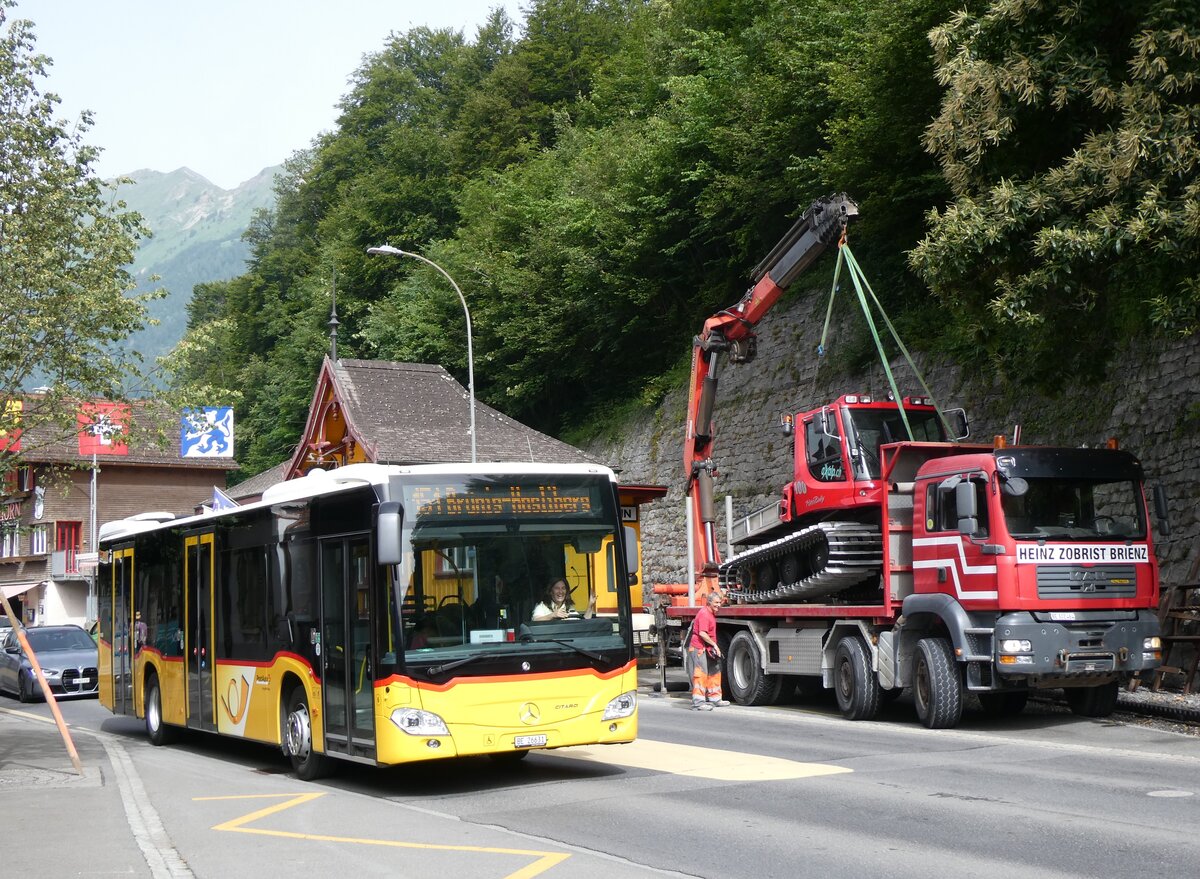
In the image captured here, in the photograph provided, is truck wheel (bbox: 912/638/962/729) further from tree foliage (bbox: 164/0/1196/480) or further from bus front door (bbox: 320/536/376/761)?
bus front door (bbox: 320/536/376/761)

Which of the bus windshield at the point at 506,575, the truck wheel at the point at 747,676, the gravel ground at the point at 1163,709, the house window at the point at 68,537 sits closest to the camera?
the bus windshield at the point at 506,575

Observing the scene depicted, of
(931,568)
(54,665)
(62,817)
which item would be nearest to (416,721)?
(62,817)

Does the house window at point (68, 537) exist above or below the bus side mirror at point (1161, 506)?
above

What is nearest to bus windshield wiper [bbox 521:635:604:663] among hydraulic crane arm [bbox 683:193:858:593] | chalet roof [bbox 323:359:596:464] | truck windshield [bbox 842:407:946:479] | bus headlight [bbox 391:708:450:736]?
bus headlight [bbox 391:708:450:736]

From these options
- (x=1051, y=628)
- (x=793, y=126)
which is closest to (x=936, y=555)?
(x=1051, y=628)

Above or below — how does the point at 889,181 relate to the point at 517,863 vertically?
above

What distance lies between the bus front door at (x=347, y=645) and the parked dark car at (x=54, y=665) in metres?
17.8

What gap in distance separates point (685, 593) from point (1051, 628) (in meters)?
8.24

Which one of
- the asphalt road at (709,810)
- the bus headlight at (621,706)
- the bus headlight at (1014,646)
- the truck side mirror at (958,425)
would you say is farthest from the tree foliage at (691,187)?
the bus headlight at (621,706)

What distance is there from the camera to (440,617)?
11.6 metres

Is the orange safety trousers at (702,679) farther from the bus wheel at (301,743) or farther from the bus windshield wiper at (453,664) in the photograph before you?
the bus windshield wiper at (453,664)

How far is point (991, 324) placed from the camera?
61.6 feet

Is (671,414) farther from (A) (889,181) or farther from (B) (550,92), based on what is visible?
(B) (550,92)

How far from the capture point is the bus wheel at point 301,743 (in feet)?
42.9
